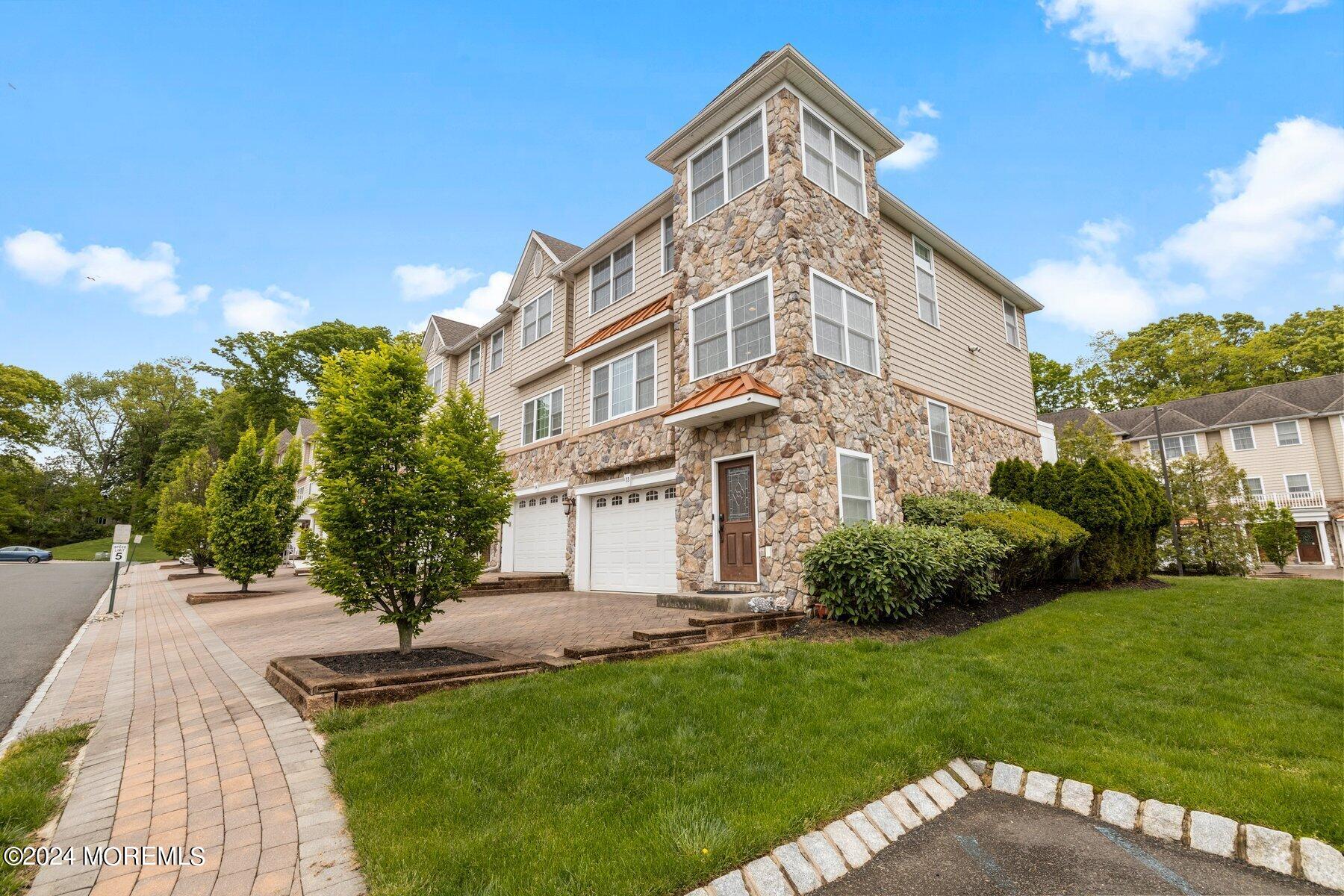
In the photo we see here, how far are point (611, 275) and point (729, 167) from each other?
4.80 metres

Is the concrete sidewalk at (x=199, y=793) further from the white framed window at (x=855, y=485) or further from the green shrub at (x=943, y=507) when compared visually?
the green shrub at (x=943, y=507)

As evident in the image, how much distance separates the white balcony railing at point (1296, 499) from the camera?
28.3 m

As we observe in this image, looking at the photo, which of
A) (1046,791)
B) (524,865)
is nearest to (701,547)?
(1046,791)

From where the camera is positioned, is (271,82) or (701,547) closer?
(701,547)

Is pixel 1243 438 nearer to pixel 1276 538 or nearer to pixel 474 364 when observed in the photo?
pixel 1276 538

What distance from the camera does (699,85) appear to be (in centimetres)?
1155

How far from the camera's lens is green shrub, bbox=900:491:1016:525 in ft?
34.2

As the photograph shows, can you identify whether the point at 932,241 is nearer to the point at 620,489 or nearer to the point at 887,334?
the point at 887,334

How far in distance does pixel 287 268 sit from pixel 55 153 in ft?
18.4

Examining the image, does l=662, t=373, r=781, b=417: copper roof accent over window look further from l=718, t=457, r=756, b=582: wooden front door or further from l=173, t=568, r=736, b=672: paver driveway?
l=173, t=568, r=736, b=672: paver driveway

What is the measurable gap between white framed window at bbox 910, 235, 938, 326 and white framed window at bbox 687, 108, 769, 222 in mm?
5195

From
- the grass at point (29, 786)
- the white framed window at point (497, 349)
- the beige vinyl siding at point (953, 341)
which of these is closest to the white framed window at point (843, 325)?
the beige vinyl siding at point (953, 341)

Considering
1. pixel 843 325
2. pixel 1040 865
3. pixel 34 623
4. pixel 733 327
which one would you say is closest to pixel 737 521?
pixel 733 327

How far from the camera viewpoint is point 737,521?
1007 cm
